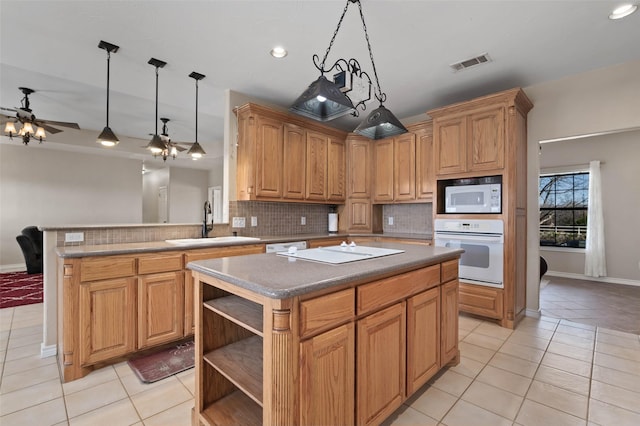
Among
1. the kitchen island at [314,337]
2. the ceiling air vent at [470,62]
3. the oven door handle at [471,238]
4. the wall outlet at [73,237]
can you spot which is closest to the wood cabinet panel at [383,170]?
the oven door handle at [471,238]

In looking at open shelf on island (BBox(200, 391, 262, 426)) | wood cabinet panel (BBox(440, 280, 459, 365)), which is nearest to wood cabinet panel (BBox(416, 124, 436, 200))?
wood cabinet panel (BBox(440, 280, 459, 365))

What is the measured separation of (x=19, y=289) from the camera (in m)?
4.58

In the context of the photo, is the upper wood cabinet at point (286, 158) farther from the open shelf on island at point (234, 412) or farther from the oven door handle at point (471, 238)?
the open shelf on island at point (234, 412)

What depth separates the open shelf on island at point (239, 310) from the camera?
4.33 feet

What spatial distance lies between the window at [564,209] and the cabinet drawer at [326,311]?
6415 mm

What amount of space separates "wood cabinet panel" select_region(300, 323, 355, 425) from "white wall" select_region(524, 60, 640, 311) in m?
3.21

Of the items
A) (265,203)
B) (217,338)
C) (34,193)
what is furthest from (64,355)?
(34,193)

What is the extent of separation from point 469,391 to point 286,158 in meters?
3.00

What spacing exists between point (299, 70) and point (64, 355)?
3.19 metres

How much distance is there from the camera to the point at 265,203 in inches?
158

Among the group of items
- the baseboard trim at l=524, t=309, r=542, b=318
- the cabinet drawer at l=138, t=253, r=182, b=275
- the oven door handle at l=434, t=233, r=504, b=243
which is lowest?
the baseboard trim at l=524, t=309, r=542, b=318

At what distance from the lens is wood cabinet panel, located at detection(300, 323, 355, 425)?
118 centimetres

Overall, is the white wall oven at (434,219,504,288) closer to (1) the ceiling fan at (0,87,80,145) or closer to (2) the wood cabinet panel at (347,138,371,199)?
(2) the wood cabinet panel at (347,138,371,199)

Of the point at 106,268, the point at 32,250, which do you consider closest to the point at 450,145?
the point at 106,268
